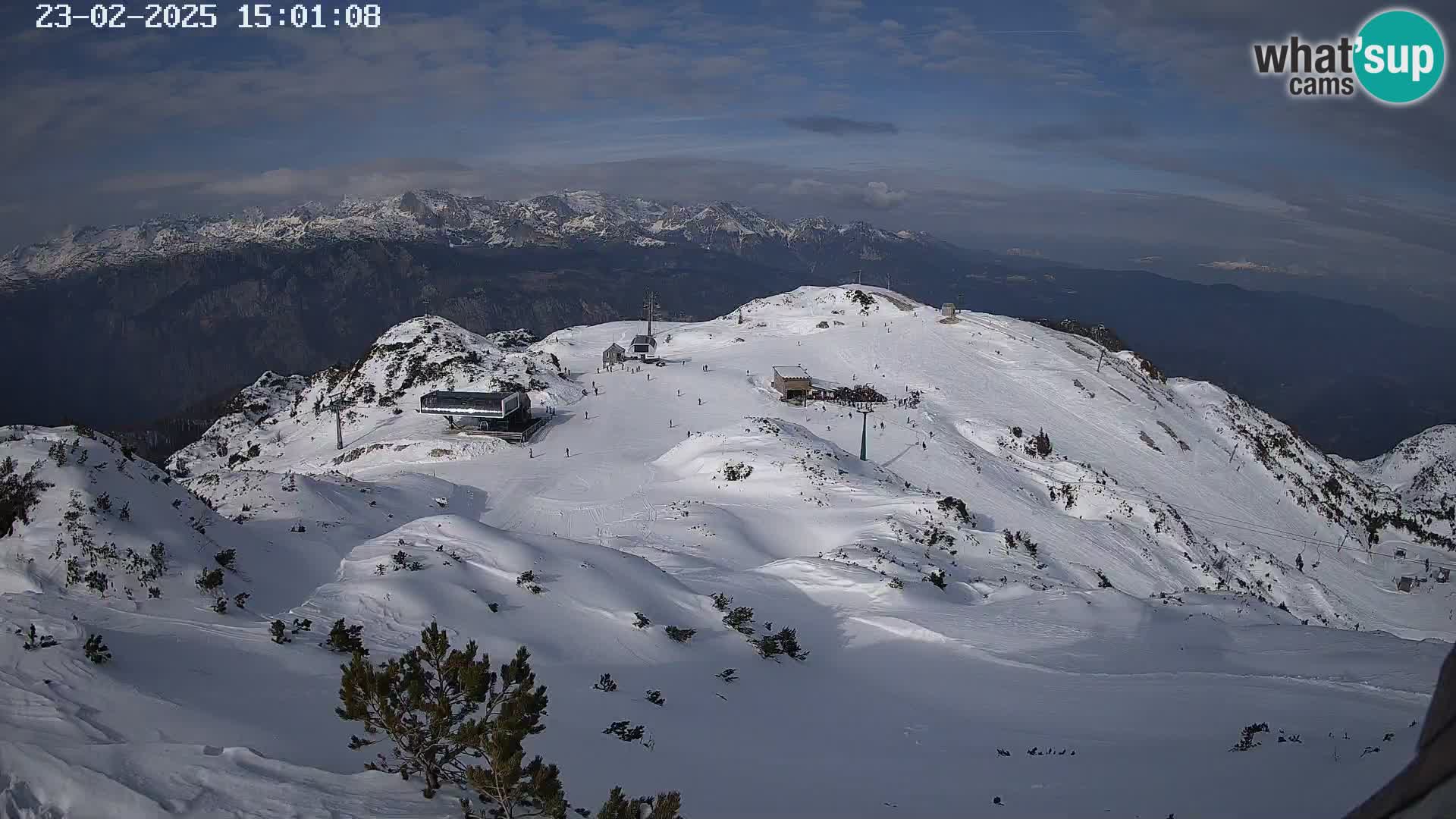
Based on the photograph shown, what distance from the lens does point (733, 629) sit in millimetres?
14945

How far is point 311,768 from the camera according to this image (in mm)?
6562

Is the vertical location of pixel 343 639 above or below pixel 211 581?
above

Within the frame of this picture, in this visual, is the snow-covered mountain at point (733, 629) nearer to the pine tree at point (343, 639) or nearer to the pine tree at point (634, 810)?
the pine tree at point (343, 639)

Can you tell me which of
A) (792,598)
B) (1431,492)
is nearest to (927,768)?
(792,598)

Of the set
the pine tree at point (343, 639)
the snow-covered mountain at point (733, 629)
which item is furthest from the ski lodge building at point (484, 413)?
the pine tree at point (343, 639)

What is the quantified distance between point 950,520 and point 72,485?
82.8 ft

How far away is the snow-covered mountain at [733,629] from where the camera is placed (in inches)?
298

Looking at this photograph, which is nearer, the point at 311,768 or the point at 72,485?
the point at 311,768

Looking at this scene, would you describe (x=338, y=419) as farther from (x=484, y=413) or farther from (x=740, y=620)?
(x=740, y=620)

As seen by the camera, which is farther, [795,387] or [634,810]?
[795,387]

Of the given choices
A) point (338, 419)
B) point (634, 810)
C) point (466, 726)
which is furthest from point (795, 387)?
point (466, 726)

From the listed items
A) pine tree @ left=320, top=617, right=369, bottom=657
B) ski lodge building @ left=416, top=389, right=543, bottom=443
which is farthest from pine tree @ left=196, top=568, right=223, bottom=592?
ski lodge building @ left=416, top=389, right=543, bottom=443

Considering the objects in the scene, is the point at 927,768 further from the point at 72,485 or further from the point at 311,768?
the point at 72,485

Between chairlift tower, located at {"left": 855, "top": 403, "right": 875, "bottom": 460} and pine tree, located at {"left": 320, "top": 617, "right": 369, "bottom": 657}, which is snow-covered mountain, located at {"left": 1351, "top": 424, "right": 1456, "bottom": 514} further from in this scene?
pine tree, located at {"left": 320, "top": 617, "right": 369, "bottom": 657}
